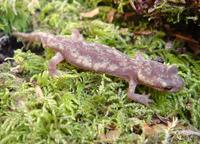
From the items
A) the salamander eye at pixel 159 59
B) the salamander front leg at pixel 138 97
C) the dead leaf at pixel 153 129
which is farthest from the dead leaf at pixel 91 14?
the dead leaf at pixel 153 129

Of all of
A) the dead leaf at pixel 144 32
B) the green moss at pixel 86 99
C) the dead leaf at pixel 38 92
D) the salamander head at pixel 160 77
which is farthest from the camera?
the dead leaf at pixel 144 32

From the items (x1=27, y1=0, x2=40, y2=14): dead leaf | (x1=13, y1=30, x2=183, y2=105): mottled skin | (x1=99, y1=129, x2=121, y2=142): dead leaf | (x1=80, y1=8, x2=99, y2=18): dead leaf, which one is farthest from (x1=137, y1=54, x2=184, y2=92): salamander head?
(x1=27, y1=0, x2=40, y2=14): dead leaf

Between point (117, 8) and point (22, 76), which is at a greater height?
point (117, 8)

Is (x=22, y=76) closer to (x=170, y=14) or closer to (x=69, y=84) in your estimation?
(x=69, y=84)

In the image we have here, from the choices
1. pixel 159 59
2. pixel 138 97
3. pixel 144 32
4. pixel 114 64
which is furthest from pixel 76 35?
pixel 138 97

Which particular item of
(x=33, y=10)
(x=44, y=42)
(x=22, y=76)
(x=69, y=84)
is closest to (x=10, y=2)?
(x=33, y=10)

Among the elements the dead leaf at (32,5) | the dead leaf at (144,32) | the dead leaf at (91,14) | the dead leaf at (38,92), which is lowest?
the dead leaf at (38,92)

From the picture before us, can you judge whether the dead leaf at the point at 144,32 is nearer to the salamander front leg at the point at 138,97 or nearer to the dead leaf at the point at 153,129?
the salamander front leg at the point at 138,97

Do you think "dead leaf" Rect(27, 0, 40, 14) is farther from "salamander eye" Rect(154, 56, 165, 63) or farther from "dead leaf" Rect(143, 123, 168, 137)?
"dead leaf" Rect(143, 123, 168, 137)

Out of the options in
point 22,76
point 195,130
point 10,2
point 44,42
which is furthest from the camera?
point 10,2
